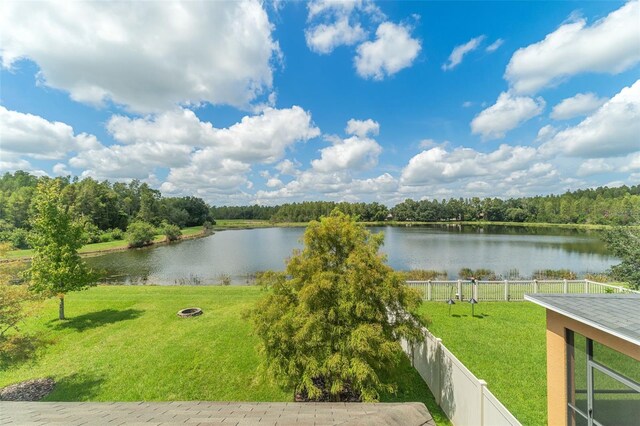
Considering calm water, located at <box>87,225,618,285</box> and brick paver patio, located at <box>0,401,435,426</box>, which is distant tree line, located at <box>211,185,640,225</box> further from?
brick paver patio, located at <box>0,401,435,426</box>

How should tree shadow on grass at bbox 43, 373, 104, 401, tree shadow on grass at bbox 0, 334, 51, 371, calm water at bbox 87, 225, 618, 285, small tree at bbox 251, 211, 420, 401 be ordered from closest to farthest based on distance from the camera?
small tree at bbox 251, 211, 420, 401, tree shadow on grass at bbox 0, 334, 51, 371, tree shadow on grass at bbox 43, 373, 104, 401, calm water at bbox 87, 225, 618, 285

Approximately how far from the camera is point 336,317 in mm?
5820

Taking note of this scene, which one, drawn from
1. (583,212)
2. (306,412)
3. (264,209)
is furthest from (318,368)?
(264,209)

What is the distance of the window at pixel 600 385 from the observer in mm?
3859

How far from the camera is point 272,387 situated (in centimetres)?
726

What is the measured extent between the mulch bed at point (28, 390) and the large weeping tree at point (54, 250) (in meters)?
4.64

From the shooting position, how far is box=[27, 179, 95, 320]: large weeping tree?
11.3 m

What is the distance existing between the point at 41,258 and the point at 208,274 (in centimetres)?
1448

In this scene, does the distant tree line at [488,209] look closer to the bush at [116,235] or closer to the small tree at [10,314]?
the bush at [116,235]

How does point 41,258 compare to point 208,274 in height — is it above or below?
above

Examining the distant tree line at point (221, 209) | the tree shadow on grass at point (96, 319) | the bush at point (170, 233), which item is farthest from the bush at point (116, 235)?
the tree shadow on grass at point (96, 319)

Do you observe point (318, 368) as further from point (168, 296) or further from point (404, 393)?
point (168, 296)

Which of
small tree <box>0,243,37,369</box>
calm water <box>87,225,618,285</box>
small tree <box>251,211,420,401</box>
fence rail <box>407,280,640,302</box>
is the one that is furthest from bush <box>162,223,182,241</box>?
small tree <box>251,211,420,401</box>

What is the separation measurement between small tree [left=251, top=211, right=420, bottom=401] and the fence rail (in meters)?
8.29
